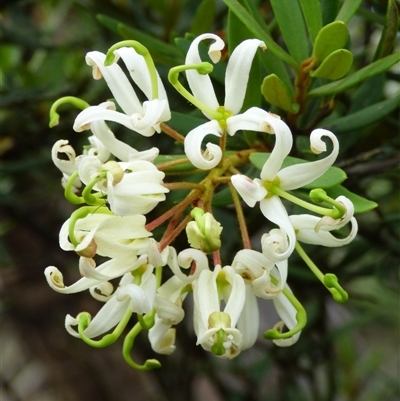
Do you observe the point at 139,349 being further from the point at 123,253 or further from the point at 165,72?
the point at 123,253

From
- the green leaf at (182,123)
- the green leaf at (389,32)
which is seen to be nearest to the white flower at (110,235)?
the green leaf at (182,123)

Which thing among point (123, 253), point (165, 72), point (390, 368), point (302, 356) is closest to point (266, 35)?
point (123, 253)

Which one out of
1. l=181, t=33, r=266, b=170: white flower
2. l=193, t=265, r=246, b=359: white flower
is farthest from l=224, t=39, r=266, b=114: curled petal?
l=193, t=265, r=246, b=359: white flower

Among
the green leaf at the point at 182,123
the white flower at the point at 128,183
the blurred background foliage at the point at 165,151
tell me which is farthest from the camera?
the blurred background foliage at the point at 165,151

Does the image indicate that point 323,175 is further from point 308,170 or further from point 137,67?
point 137,67

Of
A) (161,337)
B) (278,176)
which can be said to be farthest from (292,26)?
(161,337)

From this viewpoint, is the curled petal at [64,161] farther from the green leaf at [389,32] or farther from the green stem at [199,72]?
the green leaf at [389,32]

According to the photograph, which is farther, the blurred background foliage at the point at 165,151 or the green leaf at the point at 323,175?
the blurred background foliage at the point at 165,151
